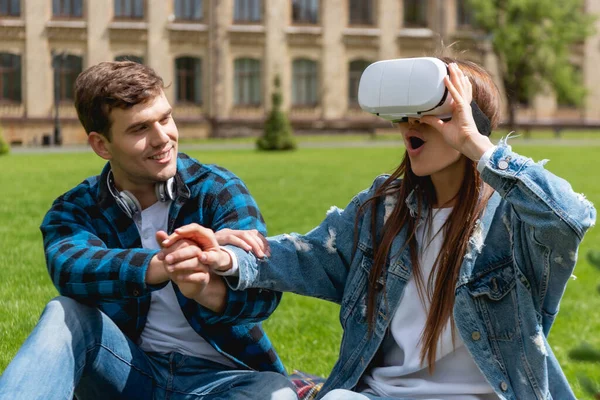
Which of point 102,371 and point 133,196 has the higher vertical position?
point 133,196

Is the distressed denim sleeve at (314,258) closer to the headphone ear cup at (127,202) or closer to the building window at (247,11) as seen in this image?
the headphone ear cup at (127,202)

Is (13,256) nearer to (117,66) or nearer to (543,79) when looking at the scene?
(117,66)

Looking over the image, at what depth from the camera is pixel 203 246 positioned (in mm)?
3119

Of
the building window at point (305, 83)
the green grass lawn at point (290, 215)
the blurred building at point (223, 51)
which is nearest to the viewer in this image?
the green grass lawn at point (290, 215)

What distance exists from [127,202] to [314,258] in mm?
702

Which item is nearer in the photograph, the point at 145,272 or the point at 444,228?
the point at 444,228

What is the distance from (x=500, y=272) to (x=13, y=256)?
575 centimetres

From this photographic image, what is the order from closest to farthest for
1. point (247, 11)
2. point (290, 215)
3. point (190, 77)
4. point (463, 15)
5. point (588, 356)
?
point (588, 356)
point (290, 215)
point (190, 77)
point (247, 11)
point (463, 15)

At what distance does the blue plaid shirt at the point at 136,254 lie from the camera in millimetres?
3197

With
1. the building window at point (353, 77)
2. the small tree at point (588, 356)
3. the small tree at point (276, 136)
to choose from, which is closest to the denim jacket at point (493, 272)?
the small tree at point (588, 356)

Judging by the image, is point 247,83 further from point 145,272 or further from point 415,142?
point 415,142

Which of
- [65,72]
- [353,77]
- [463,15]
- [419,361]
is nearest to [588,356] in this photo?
[419,361]

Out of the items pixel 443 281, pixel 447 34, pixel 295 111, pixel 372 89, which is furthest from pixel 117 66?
pixel 447 34

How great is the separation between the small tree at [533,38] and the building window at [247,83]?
10.1 meters
